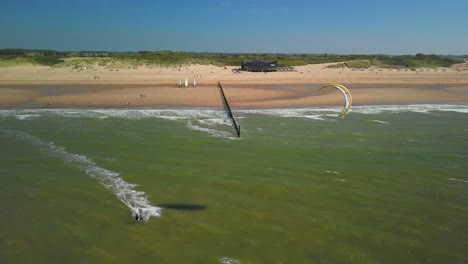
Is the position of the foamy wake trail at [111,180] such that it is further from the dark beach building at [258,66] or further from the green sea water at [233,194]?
the dark beach building at [258,66]

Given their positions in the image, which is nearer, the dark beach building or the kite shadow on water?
the kite shadow on water

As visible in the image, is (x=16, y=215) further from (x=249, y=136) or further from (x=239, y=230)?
(x=249, y=136)

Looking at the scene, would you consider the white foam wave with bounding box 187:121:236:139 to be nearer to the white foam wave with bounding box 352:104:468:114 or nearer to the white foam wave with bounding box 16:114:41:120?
the white foam wave with bounding box 16:114:41:120

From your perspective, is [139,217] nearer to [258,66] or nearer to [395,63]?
[258,66]

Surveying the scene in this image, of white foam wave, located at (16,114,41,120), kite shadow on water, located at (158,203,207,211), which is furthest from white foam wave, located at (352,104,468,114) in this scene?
white foam wave, located at (16,114,41,120)

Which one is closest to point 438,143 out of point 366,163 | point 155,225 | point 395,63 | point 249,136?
point 366,163

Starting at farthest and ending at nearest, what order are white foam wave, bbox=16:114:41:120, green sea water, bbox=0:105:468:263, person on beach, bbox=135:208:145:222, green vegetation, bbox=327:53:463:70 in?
1. green vegetation, bbox=327:53:463:70
2. white foam wave, bbox=16:114:41:120
3. person on beach, bbox=135:208:145:222
4. green sea water, bbox=0:105:468:263

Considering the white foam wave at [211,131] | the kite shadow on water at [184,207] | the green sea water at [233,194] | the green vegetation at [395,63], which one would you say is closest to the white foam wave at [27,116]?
the green sea water at [233,194]

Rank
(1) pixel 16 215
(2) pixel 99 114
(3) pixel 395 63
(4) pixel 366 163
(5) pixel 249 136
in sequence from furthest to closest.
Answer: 1. (3) pixel 395 63
2. (2) pixel 99 114
3. (5) pixel 249 136
4. (4) pixel 366 163
5. (1) pixel 16 215
